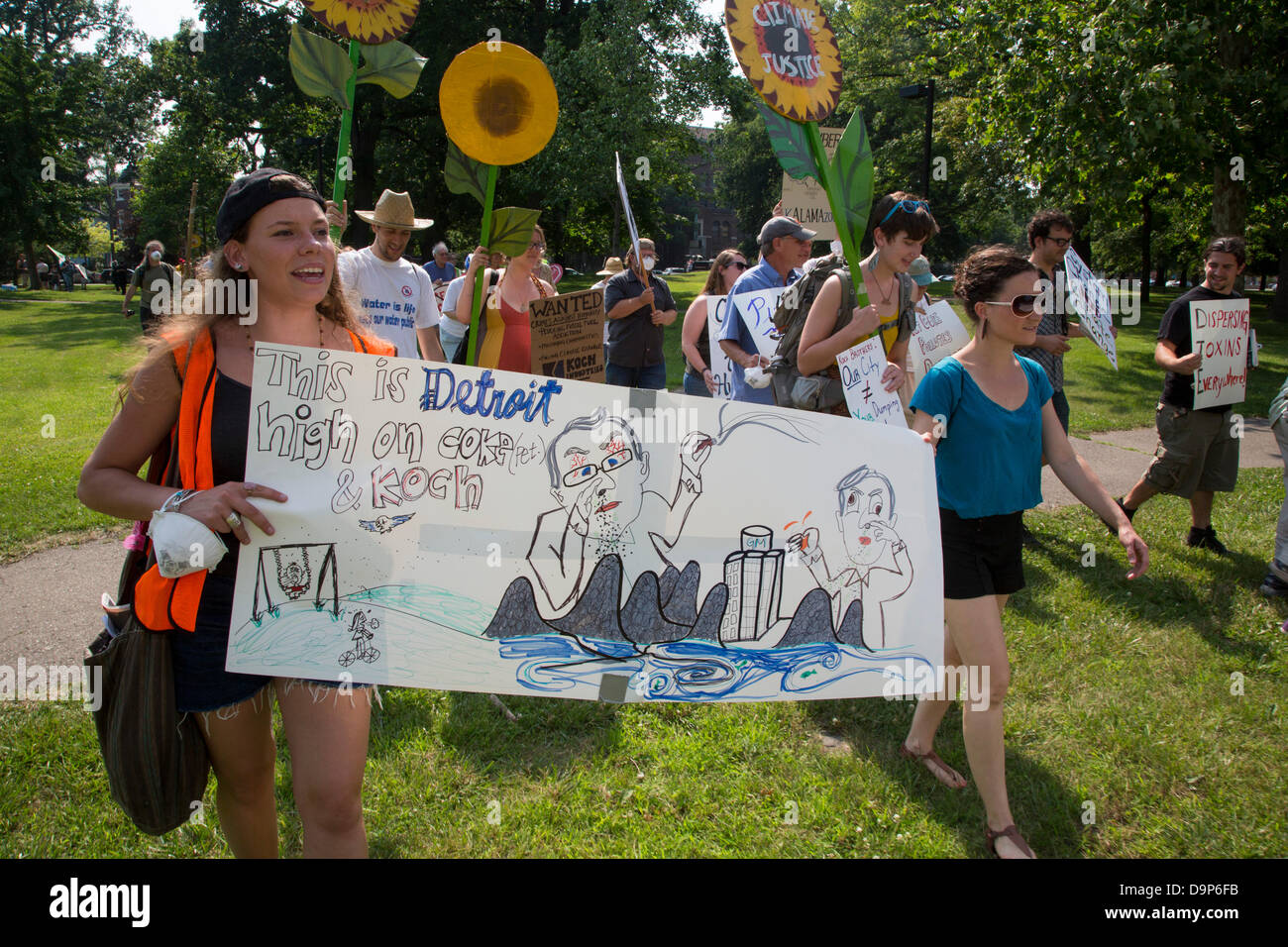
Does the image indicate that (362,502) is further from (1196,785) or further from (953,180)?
(953,180)

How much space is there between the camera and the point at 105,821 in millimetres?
2898

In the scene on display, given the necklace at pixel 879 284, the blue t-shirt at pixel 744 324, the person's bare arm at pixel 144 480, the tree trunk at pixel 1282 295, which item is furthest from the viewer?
the tree trunk at pixel 1282 295

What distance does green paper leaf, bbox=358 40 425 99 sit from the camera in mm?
2910

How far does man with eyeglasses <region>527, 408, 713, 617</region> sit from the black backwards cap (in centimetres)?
92

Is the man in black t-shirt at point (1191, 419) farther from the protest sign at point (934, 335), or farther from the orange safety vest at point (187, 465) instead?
the orange safety vest at point (187, 465)

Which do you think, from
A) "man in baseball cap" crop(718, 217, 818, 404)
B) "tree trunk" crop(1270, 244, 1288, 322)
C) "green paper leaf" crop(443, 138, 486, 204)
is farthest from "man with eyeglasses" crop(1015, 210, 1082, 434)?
"tree trunk" crop(1270, 244, 1288, 322)

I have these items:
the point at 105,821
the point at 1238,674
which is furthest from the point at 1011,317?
the point at 105,821

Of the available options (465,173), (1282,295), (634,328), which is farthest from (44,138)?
(1282,295)

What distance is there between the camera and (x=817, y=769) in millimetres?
3336

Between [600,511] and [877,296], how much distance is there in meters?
1.87

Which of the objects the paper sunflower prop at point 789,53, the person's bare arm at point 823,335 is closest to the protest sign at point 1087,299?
the person's bare arm at point 823,335

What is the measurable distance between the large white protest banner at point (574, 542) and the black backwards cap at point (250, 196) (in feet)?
1.17

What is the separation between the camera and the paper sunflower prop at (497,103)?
2.57 m

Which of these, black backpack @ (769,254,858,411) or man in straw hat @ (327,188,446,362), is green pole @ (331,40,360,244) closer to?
man in straw hat @ (327,188,446,362)
